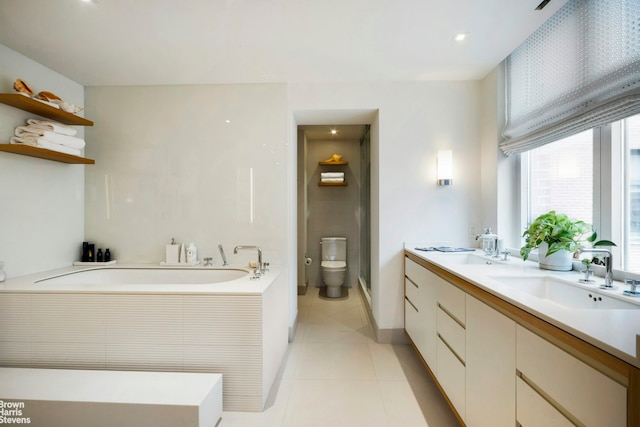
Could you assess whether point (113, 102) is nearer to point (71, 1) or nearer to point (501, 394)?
point (71, 1)

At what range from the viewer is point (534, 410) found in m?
0.92

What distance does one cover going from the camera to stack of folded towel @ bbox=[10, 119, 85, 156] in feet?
6.80

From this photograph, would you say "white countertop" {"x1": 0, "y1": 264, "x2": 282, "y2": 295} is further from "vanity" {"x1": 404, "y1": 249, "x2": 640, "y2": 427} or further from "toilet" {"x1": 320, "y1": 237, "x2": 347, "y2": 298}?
"toilet" {"x1": 320, "y1": 237, "x2": 347, "y2": 298}

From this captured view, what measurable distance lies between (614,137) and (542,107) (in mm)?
527

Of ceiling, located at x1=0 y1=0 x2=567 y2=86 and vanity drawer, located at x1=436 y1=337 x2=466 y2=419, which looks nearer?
vanity drawer, located at x1=436 y1=337 x2=466 y2=419

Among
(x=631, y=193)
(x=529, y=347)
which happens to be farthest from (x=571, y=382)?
(x=631, y=193)

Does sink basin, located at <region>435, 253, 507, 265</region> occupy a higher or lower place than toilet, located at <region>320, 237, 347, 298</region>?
higher

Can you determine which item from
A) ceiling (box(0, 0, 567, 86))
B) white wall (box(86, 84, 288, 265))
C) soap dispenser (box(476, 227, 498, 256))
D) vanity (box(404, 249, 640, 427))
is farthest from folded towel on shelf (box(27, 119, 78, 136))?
soap dispenser (box(476, 227, 498, 256))

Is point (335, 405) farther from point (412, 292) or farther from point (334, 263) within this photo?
point (334, 263)

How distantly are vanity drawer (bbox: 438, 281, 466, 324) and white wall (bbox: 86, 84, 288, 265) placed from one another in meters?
1.45

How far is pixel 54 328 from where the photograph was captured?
5.74 ft

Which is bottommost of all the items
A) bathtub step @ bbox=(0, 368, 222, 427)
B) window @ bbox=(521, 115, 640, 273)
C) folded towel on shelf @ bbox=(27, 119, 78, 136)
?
bathtub step @ bbox=(0, 368, 222, 427)

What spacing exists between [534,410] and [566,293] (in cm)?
71

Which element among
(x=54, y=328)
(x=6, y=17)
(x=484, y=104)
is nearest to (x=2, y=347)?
(x=54, y=328)
